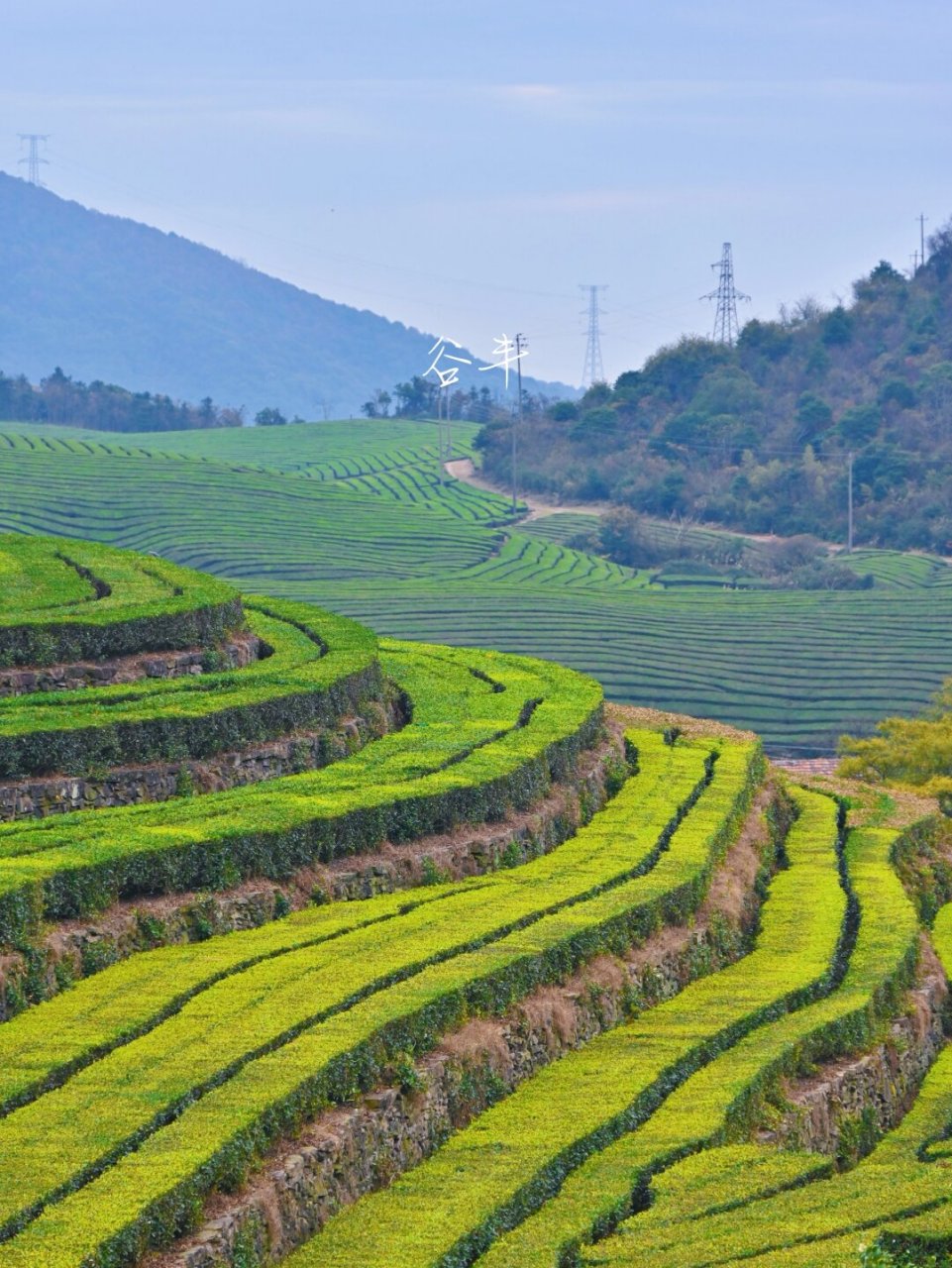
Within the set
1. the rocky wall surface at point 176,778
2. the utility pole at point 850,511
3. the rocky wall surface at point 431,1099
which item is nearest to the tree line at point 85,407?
the utility pole at point 850,511

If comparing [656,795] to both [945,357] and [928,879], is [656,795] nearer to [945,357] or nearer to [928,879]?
[928,879]

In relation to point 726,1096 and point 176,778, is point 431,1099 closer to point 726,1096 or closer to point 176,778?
point 726,1096

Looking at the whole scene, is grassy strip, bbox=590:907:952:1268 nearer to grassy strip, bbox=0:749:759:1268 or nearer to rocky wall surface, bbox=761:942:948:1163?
rocky wall surface, bbox=761:942:948:1163

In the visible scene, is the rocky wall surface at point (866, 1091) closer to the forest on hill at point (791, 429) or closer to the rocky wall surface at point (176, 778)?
the rocky wall surface at point (176, 778)

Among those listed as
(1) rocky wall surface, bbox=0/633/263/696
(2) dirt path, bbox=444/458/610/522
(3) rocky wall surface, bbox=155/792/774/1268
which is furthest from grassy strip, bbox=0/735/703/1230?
(2) dirt path, bbox=444/458/610/522

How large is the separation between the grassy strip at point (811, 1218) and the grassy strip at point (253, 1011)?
3.53 m

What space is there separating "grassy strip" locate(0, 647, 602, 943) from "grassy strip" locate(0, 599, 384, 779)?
41.6 inches

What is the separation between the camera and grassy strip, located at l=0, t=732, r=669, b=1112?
54.5ft

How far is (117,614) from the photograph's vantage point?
29047mm

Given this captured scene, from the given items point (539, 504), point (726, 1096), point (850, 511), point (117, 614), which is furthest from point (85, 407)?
point (726, 1096)

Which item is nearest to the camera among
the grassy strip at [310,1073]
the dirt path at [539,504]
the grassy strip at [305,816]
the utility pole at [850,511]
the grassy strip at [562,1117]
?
the grassy strip at [310,1073]

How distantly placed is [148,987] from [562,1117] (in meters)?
3.95

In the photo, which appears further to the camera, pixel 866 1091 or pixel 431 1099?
pixel 866 1091

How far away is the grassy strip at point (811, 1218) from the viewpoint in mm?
14602
